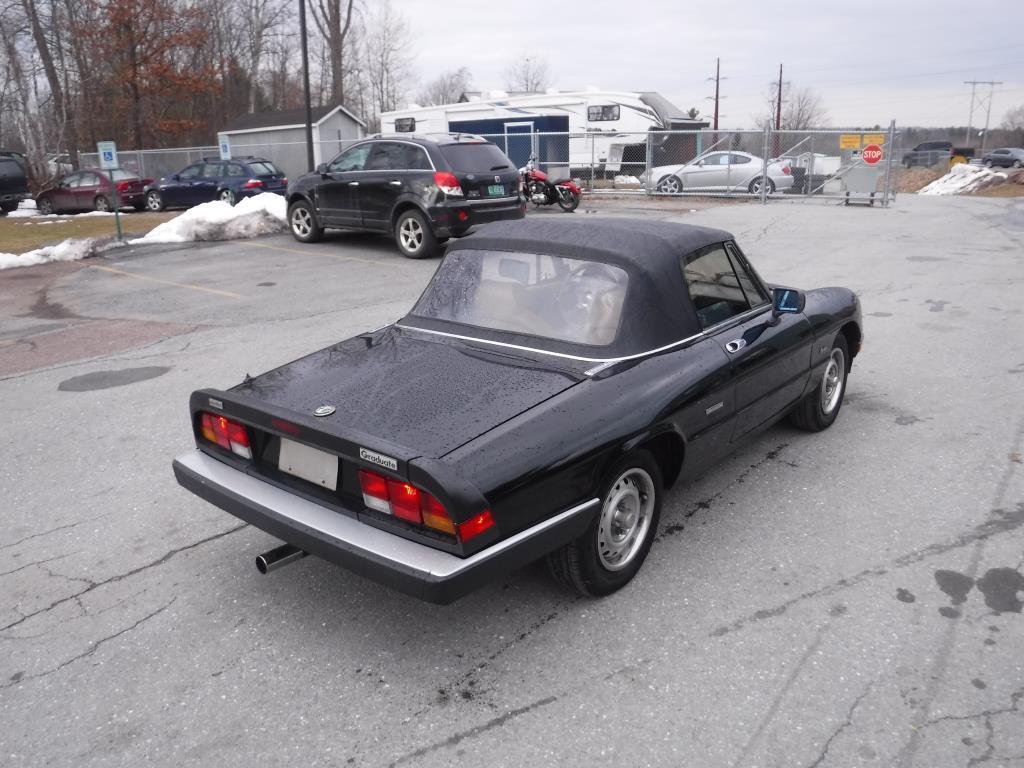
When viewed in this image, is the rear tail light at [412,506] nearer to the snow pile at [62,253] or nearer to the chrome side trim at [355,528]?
the chrome side trim at [355,528]

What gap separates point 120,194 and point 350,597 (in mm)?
22105

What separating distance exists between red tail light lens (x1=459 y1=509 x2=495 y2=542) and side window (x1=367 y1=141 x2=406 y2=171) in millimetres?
10211

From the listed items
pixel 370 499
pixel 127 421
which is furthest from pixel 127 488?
pixel 370 499

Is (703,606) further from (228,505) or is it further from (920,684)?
(228,505)

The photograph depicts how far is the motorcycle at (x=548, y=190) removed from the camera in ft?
62.1

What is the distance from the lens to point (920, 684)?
2816 millimetres

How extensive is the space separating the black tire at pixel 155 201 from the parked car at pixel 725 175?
13212 mm

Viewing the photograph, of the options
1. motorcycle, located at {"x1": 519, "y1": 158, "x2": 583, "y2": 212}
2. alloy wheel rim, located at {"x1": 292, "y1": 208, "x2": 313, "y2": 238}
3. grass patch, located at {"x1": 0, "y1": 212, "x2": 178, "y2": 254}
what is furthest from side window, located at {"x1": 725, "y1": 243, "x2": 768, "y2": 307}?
motorcycle, located at {"x1": 519, "y1": 158, "x2": 583, "y2": 212}

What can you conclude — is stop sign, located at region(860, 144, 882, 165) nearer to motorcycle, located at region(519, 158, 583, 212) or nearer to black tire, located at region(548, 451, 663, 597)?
motorcycle, located at region(519, 158, 583, 212)

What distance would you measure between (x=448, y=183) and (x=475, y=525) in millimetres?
9652

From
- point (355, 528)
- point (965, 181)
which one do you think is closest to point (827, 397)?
point (355, 528)

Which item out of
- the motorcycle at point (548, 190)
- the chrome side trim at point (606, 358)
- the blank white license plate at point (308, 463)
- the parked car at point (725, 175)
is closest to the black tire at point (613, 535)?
the chrome side trim at point (606, 358)

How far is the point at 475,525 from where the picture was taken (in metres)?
2.71

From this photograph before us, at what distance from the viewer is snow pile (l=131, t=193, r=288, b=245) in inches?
593
